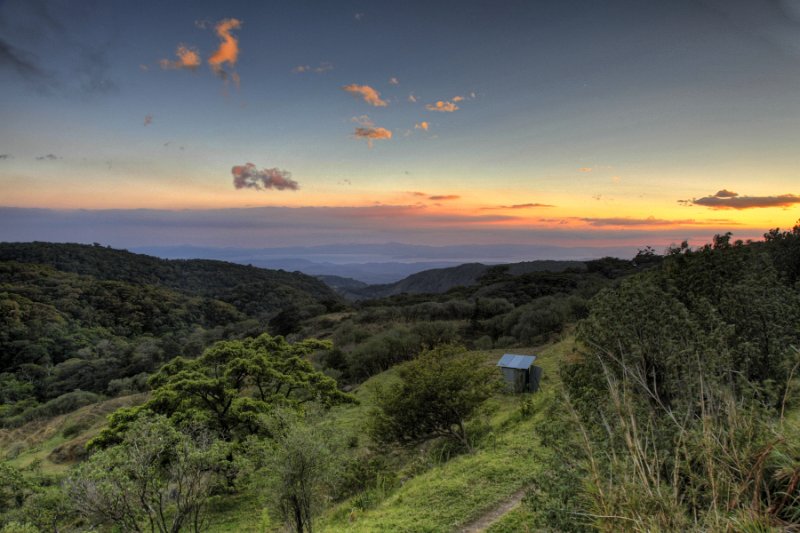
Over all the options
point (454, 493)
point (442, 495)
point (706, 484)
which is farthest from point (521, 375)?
point (706, 484)

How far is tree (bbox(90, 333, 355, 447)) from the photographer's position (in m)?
16.2

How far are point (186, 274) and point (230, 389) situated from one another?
17489 cm

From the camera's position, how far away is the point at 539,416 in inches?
715

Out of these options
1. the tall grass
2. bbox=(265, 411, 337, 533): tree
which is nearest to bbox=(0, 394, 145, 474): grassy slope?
bbox=(265, 411, 337, 533): tree

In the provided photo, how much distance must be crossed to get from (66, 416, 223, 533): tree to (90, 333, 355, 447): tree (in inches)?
210

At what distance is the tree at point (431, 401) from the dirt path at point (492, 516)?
4.78 metres

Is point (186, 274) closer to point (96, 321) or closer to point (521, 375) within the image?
point (96, 321)

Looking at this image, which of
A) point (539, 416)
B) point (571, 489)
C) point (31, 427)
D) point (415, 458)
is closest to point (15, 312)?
point (31, 427)

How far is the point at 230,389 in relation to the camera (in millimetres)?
17531

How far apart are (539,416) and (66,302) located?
355 feet

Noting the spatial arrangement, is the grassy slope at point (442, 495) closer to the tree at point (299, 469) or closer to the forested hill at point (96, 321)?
the tree at point (299, 469)

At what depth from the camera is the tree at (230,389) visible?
16172 millimetres

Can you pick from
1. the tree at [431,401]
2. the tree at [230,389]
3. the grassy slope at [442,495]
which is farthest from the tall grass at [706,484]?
the tree at [230,389]

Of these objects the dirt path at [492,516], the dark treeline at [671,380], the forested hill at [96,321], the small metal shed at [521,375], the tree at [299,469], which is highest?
the dark treeline at [671,380]
